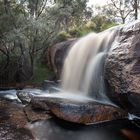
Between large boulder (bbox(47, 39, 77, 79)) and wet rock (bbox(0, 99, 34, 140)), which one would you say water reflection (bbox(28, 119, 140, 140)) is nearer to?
wet rock (bbox(0, 99, 34, 140))

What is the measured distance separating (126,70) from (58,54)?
822 centimetres

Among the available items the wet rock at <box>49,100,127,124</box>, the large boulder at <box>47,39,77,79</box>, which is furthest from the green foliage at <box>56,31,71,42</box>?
the wet rock at <box>49,100,127,124</box>

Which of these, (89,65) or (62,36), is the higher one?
(62,36)

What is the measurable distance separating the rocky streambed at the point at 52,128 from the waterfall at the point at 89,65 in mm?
1870

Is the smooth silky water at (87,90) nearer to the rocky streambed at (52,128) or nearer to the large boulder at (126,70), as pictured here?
the rocky streambed at (52,128)

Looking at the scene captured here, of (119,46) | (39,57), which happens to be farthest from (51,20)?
(119,46)

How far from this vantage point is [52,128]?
849 cm

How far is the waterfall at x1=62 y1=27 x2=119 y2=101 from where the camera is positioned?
1101cm

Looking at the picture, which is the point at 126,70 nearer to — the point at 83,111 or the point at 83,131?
the point at 83,111

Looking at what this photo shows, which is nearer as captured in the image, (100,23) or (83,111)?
(83,111)

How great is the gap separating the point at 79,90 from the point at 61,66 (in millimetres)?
3858

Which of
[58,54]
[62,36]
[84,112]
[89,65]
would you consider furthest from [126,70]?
[62,36]

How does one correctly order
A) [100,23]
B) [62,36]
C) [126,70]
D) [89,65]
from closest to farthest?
1. [126,70]
2. [89,65]
3. [62,36]
4. [100,23]

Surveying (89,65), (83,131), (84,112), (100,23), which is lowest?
(83,131)
